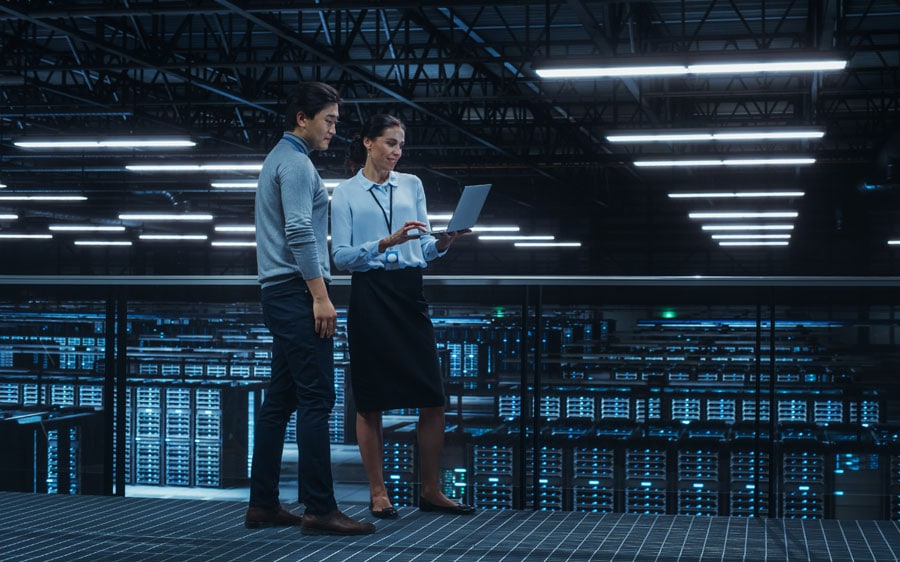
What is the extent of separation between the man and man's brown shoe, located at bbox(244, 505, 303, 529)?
8 cm

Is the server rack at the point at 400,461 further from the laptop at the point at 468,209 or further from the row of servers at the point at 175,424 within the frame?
the laptop at the point at 468,209

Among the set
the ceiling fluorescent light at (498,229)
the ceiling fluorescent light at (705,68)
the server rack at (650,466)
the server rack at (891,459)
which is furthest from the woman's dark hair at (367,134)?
the ceiling fluorescent light at (498,229)

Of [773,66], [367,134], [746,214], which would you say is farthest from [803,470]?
[746,214]

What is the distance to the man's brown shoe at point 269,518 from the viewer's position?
2.84 meters

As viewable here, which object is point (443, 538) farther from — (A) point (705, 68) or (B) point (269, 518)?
(A) point (705, 68)

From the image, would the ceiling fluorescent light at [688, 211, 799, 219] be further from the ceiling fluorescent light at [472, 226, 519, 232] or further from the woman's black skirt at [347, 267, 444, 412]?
the woman's black skirt at [347, 267, 444, 412]

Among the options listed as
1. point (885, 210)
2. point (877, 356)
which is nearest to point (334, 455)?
point (877, 356)

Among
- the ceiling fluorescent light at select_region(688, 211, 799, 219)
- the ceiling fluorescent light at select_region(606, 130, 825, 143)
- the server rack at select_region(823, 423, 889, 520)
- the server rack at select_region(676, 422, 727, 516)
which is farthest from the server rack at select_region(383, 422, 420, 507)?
the ceiling fluorescent light at select_region(688, 211, 799, 219)

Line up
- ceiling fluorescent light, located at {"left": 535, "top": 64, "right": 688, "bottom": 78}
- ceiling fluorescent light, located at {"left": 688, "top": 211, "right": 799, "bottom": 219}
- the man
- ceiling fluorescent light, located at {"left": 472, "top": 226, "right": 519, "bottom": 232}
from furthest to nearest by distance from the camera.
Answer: ceiling fluorescent light, located at {"left": 472, "top": 226, "right": 519, "bottom": 232} < ceiling fluorescent light, located at {"left": 688, "top": 211, "right": 799, "bottom": 219} < ceiling fluorescent light, located at {"left": 535, "top": 64, "right": 688, "bottom": 78} < the man

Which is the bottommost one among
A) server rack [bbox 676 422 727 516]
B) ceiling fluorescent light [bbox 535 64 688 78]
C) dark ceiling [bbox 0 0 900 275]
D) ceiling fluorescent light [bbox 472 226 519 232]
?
server rack [bbox 676 422 727 516]

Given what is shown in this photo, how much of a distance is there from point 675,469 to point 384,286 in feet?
6.33

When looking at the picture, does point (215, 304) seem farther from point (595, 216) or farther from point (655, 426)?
point (595, 216)

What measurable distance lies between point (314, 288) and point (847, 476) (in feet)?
7.97

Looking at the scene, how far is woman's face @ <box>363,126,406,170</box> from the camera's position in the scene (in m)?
2.91
